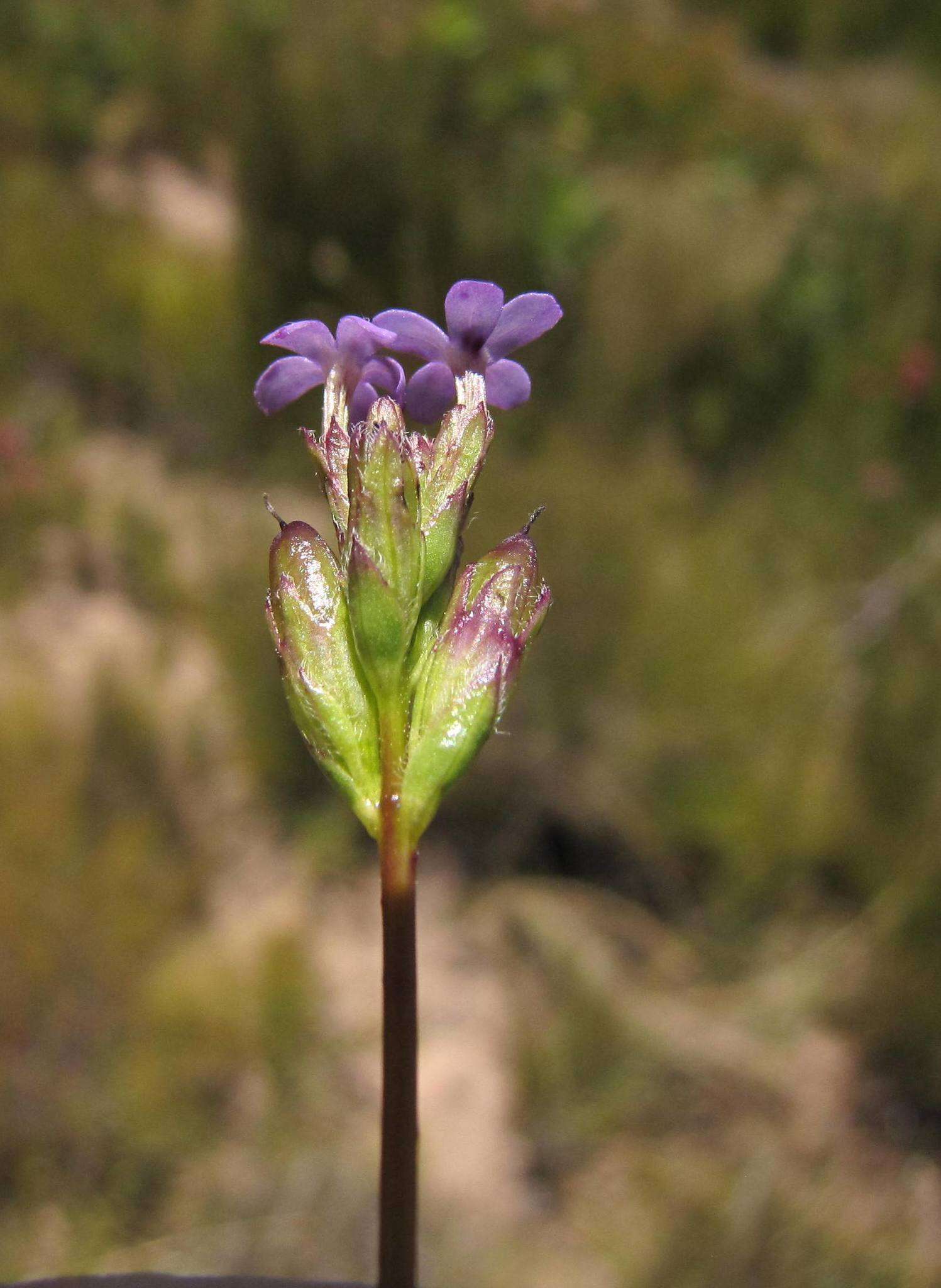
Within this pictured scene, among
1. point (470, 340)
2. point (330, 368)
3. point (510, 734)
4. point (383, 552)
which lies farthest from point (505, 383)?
point (510, 734)

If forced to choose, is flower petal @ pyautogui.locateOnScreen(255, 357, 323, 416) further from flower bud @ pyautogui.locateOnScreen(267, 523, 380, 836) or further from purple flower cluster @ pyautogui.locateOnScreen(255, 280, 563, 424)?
flower bud @ pyautogui.locateOnScreen(267, 523, 380, 836)

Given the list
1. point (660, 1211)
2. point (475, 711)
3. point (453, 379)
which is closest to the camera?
point (475, 711)

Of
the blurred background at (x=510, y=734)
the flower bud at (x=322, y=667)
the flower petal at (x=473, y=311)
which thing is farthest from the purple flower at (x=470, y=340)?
the blurred background at (x=510, y=734)

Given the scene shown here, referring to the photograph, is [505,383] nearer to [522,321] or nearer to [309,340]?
[522,321]

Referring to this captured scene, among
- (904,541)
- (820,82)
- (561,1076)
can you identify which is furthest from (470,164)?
(820,82)

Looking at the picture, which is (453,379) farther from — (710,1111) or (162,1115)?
(710,1111)

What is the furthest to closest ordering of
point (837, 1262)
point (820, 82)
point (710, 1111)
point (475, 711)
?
1. point (820, 82)
2. point (710, 1111)
3. point (837, 1262)
4. point (475, 711)

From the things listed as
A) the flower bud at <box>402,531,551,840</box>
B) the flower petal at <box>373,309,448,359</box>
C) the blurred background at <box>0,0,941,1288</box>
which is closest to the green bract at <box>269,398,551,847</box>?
the flower bud at <box>402,531,551,840</box>
